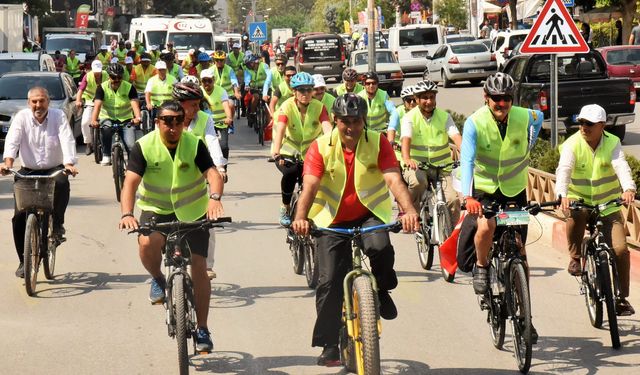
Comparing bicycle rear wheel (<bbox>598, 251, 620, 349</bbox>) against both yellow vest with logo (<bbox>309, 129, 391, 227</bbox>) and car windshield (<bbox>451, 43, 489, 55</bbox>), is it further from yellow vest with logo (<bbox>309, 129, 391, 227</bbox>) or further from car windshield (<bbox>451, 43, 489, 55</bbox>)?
car windshield (<bbox>451, 43, 489, 55</bbox>)

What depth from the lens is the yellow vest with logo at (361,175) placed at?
7570 mm

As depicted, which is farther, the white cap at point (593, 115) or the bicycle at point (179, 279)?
the white cap at point (593, 115)

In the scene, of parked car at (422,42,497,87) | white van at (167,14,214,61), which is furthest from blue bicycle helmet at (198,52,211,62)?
white van at (167,14,214,61)

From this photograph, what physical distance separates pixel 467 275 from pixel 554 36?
10.8ft

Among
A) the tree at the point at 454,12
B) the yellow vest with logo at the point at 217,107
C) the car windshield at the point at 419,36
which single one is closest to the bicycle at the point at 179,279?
the yellow vest with logo at the point at 217,107

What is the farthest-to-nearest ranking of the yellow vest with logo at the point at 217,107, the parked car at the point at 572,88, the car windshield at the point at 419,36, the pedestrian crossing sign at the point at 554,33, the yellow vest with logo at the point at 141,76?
the car windshield at the point at 419,36
the yellow vest with logo at the point at 141,76
the parked car at the point at 572,88
the yellow vest with logo at the point at 217,107
the pedestrian crossing sign at the point at 554,33

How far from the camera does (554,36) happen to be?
1362 centimetres

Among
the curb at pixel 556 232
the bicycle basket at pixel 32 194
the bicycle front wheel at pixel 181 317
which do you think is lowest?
the curb at pixel 556 232

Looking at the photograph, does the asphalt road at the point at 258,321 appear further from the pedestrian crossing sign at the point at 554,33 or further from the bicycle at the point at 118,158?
the bicycle at the point at 118,158

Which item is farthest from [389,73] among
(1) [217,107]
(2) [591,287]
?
(2) [591,287]

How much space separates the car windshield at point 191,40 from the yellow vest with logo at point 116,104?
28.2 metres

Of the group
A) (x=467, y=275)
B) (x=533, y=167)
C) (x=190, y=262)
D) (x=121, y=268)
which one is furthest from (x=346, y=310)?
(x=533, y=167)

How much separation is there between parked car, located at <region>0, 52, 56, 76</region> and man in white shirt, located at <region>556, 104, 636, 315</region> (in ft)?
68.3

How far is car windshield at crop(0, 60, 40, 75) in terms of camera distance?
93.2ft
